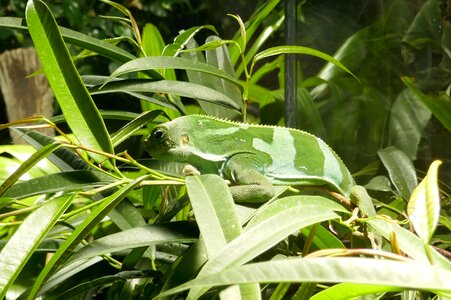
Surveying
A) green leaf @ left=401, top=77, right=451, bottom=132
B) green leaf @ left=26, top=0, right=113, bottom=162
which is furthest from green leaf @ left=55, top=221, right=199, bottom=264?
green leaf @ left=401, top=77, right=451, bottom=132

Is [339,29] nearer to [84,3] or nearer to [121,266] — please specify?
[121,266]

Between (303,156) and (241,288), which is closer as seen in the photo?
(241,288)

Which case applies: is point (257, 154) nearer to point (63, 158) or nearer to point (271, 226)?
point (63, 158)

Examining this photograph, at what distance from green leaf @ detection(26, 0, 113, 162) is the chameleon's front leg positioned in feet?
0.91

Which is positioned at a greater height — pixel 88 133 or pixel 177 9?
pixel 177 9

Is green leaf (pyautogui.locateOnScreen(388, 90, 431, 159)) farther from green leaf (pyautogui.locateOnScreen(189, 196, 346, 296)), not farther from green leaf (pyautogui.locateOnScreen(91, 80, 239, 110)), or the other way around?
green leaf (pyautogui.locateOnScreen(189, 196, 346, 296))

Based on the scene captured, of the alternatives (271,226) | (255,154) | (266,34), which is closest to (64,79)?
(271,226)

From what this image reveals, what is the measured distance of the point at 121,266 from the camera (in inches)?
35.9

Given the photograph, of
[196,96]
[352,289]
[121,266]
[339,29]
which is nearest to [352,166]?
[339,29]

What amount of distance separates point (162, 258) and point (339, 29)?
1136mm

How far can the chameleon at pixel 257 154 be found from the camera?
3.65 ft

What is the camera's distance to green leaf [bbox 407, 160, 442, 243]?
540 mm

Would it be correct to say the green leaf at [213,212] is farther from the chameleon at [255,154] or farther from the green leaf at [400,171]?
the green leaf at [400,171]

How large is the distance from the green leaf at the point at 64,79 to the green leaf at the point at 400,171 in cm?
69
